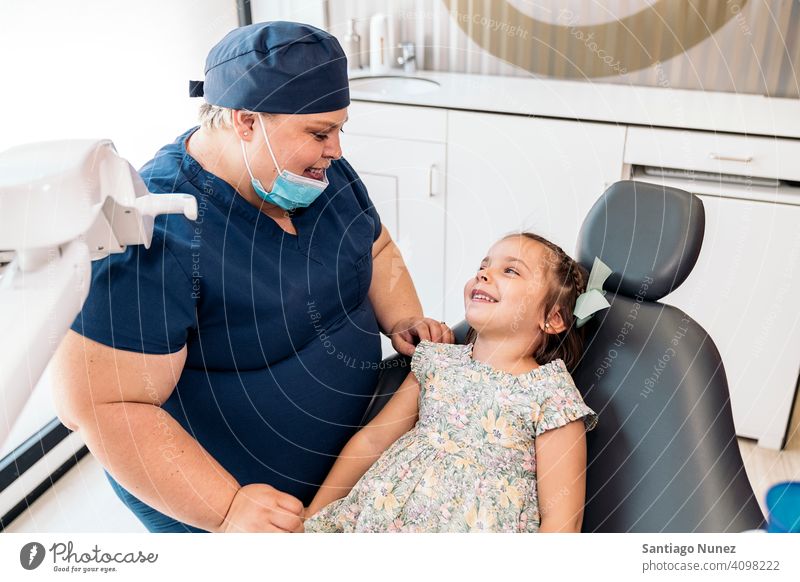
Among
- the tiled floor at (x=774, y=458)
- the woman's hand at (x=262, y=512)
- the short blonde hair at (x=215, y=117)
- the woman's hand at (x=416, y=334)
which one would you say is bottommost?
the tiled floor at (x=774, y=458)

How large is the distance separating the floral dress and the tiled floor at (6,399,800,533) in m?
→ 0.61

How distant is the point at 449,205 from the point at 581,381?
98cm

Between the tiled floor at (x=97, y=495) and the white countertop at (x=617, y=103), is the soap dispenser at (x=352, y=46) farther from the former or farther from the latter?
the tiled floor at (x=97, y=495)

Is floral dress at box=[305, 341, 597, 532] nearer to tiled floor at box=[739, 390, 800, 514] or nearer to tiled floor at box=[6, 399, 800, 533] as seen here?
tiled floor at box=[6, 399, 800, 533]

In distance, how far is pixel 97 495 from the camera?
189 centimetres

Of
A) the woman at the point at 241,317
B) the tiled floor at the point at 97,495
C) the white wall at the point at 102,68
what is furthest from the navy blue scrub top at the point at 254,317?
the white wall at the point at 102,68

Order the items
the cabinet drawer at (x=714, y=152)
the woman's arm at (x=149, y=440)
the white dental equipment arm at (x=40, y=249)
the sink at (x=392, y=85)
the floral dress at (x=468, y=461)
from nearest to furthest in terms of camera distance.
A: 1. the white dental equipment arm at (x=40, y=249)
2. the woman's arm at (x=149, y=440)
3. the floral dress at (x=468, y=461)
4. the cabinet drawer at (x=714, y=152)
5. the sink at (x=392, y=85)

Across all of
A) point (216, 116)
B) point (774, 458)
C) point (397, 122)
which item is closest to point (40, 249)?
point (216, 116)

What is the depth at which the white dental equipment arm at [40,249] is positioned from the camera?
0.62 m

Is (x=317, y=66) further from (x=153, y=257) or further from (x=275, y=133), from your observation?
(x=153, y=257)

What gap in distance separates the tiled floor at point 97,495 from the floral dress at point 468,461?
61cm

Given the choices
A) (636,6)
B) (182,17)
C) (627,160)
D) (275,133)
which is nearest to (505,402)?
(275,133)

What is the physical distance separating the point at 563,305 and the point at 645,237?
18 centimetres

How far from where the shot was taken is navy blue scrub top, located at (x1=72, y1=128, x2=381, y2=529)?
1.03 metres
